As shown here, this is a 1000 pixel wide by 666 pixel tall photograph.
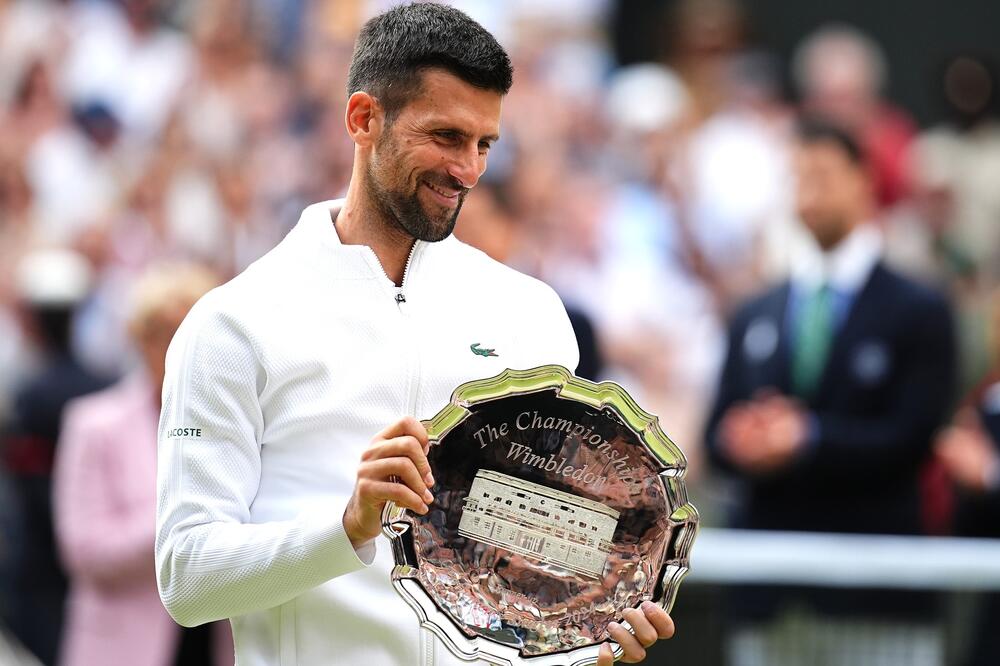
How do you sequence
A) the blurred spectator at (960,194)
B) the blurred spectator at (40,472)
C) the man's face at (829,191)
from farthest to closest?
the blurred spectator at (960,194) < the blurred spectator at (40,472) < the man's face at (829,191)

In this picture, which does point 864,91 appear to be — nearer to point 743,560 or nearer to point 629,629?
point 743,560

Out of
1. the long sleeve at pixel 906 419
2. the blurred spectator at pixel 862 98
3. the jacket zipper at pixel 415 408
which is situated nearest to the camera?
the jacket zipper at pixel 415 408

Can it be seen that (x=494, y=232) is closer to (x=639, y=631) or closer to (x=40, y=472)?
(x=40, y=472)

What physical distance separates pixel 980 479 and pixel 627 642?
3.53 metres

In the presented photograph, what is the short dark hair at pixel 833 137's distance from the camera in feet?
21.2

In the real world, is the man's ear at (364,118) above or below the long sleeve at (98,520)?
above

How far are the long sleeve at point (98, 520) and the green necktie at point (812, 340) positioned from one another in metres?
2.32

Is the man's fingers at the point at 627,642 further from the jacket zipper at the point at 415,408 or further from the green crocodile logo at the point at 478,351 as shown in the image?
the green crocodile logo at the point at 478,351

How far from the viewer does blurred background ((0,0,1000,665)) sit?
6.07 meters

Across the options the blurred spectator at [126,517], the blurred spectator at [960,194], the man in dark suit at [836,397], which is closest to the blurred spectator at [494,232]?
the man in dark suit at [836,397]

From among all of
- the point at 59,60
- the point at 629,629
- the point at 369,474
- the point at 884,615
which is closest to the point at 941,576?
the point at 884,615

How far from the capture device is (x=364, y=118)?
3.31 m

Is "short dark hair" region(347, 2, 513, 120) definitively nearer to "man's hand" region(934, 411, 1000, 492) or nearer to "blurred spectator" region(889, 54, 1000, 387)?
"man's hand" region(934, 411, 1000, 492)

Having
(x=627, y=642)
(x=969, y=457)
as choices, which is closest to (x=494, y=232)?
(x=969, y=457)
